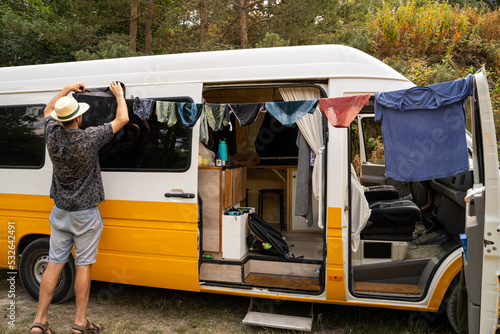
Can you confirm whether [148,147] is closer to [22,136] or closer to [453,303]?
[22,136]

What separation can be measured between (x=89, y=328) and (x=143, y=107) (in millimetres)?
2240

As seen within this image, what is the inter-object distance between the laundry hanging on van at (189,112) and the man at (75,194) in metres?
0.54

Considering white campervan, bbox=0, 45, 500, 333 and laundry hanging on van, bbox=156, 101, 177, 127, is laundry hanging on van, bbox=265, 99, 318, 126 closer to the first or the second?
white campervan, bbox=0, 45, 500, 333

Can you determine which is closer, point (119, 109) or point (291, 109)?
point (291, 109)

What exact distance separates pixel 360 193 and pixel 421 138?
926 mm

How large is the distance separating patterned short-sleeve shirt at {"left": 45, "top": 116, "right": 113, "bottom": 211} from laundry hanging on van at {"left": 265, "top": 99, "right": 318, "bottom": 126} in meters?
1.59

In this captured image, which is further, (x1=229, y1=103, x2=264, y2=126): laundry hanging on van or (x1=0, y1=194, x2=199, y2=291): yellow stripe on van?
(x1=0, y1=194, x2=199, y2=291): yellow stripe on van

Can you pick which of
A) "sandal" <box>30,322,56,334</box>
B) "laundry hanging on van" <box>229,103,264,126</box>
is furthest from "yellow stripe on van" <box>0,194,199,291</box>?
"laundry hanging on van" <box>229,103,264,126</box>

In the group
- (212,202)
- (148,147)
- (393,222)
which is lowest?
(393,222)

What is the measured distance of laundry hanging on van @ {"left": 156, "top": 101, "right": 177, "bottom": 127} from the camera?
3895 mm

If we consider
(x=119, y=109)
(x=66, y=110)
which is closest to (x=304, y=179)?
(x=119, y=109)

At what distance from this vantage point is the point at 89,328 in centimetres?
386

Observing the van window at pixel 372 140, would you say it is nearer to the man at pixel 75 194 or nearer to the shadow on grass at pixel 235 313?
the shadow on grass at pixel 235 313

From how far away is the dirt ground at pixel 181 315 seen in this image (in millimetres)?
3980
